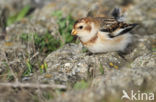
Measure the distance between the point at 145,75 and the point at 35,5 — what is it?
6.13 metres

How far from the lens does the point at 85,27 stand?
5426mm

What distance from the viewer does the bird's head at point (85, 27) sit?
538 cm

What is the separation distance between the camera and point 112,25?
557cm

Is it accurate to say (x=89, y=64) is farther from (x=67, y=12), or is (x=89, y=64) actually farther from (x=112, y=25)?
(x=67, y=12)

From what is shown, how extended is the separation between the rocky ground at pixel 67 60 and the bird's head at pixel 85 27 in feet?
1.36

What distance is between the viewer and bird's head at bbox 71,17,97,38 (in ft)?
17.7

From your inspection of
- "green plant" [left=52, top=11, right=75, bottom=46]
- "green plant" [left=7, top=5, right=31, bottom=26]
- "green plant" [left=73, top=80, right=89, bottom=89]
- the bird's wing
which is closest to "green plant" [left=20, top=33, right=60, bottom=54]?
"green plant" [left=52, top=11, right=75, bottom=46]

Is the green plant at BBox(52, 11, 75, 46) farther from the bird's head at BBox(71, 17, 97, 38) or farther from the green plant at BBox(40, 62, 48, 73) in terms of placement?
the green plant at BBox(40, 62, 48, 73)

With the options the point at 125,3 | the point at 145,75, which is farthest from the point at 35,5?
the point at 145,75

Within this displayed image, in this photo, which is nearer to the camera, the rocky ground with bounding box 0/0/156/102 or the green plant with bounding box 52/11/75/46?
the rocky ground with bounding box 0/0/156/102

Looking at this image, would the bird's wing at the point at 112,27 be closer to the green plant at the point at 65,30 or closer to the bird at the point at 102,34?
the bird at the point at 102,34

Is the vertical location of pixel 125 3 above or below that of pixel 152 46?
above

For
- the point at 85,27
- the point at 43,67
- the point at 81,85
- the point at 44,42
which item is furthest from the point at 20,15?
the point at 81,85

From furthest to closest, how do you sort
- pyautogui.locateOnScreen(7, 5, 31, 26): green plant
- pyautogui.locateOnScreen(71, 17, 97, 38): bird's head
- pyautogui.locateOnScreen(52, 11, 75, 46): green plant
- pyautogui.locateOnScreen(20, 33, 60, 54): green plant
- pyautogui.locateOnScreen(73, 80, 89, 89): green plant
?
1. pyautogui.locateOnScreen(7, 5, 31, 26): green plant
2. pyautogui.locateOnScreen(52, 11, 75, 46): green plant
3. pyautogui.locateOnScreen(20, 33, 60, 54): green plant
4. pyautogui.locateOnScreen(71, 17, 97, 38): bird's head
5. pyautogui.locateOnScreen(73, 80, 89, 89): green plant
